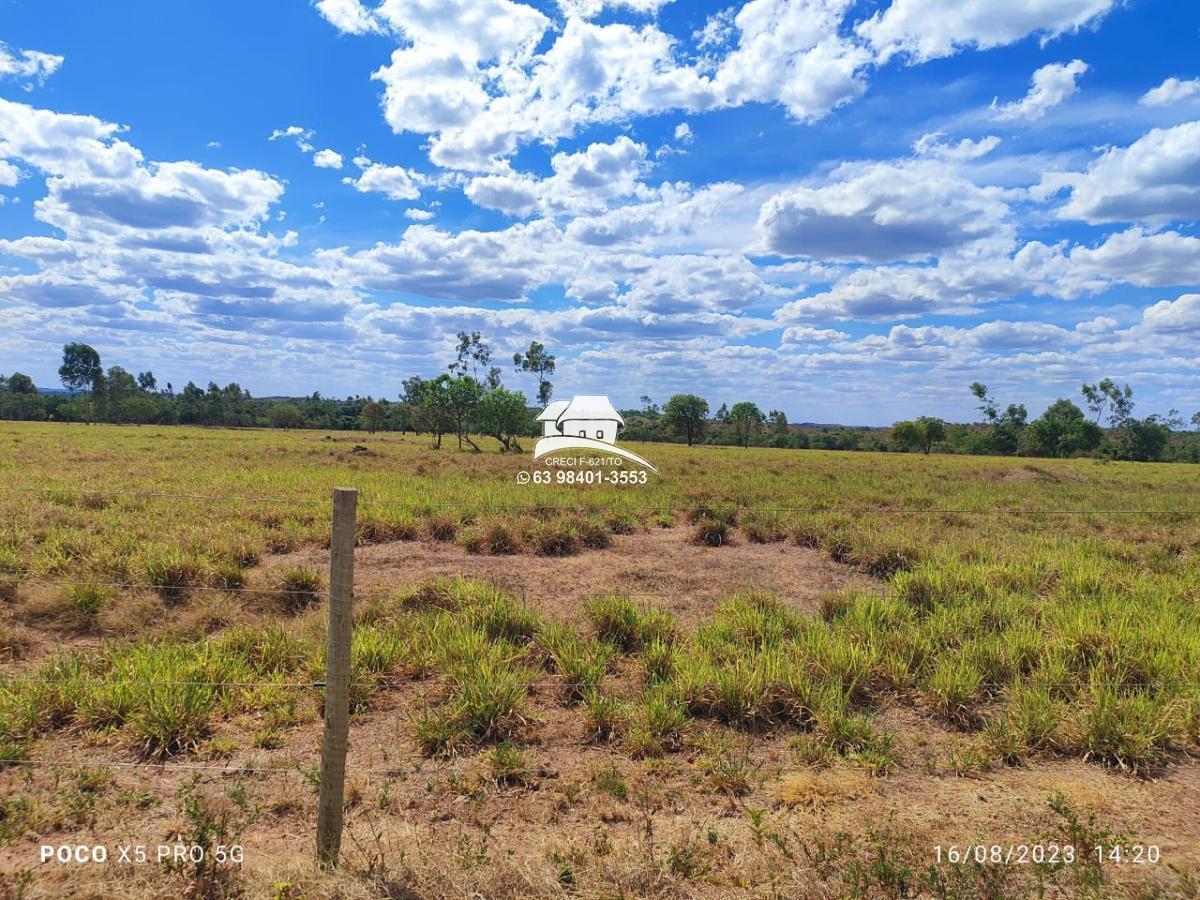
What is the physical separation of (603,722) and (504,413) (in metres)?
41.8

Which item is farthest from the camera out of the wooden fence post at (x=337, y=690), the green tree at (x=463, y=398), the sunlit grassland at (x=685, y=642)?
the green tree at (x=463, y=398)

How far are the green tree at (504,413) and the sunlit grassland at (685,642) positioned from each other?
33.2m

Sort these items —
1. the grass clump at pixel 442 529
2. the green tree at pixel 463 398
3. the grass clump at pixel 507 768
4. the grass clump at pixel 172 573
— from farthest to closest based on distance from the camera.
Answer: the green tree at pixel 463 398
the grass clump at pixel 442 529
the grass clump at pixel 172 573
the grass clump at pixel 507 768

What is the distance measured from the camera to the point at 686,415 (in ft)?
306

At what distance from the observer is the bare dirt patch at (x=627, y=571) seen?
8234 mm

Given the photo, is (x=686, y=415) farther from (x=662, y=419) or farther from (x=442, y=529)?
(x=442, y=529)

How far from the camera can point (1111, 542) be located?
1112 cm

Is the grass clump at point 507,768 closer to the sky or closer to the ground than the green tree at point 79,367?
closer to the ground

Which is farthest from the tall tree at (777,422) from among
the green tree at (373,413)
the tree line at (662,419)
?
→ the green tree at (373,413)

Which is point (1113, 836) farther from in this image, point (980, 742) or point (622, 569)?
point (622, 569)

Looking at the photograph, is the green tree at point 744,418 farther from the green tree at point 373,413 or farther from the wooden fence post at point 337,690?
the wooden fence post at point 337,690
